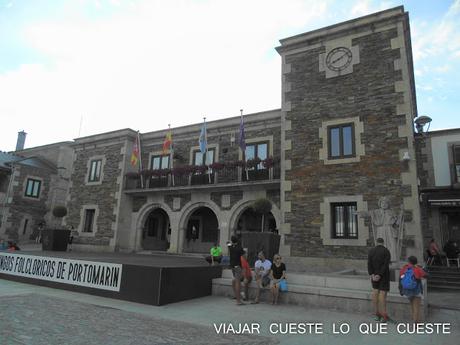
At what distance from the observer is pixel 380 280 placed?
6973 millimetres

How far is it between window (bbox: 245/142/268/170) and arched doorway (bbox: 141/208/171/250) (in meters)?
7.90

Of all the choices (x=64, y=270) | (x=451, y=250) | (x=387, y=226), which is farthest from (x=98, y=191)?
(x=451, y=250)

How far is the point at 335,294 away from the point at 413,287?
173cm

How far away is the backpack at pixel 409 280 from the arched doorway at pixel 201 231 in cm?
1411

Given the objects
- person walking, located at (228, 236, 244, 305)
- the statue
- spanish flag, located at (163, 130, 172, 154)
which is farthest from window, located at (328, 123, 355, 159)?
spanish flag, located at (163, 130, 172, 154)

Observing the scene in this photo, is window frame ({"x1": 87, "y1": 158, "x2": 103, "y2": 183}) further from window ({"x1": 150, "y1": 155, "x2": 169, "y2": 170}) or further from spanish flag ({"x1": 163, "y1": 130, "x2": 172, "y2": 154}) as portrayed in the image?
spanish flag ({"x1": 163, "y1": 130, "x2": 172, "y2": 154})

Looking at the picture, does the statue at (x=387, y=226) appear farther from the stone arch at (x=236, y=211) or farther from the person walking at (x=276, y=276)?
the stone arch at (x=236, y=211)

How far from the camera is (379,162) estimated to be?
12.7 metres

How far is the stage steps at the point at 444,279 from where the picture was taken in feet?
39.2

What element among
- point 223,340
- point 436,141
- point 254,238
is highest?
point 436,141

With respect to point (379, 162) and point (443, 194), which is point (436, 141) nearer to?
point (443, 194)

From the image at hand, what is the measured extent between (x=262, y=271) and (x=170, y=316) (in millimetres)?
2821

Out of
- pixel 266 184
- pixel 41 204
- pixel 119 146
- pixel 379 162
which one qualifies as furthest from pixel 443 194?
pixel 41 204

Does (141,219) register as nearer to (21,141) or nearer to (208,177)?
(208,177)
